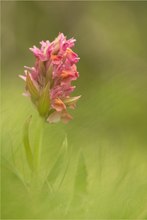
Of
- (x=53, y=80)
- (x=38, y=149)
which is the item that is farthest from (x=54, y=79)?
(x=38, y=149)

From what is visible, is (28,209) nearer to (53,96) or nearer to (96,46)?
(53,96)

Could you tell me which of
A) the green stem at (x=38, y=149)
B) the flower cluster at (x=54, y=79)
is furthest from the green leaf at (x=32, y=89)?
the green stem at (x=38, y=149)

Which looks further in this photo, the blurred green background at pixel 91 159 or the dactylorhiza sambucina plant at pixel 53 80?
the dactylorhiza sambucina plant at pixel 53 80

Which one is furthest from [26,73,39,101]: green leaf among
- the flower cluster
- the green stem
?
the green stem

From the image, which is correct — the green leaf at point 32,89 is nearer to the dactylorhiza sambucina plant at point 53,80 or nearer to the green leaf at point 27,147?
the dactylorhiza sambucina plant at point 53,80

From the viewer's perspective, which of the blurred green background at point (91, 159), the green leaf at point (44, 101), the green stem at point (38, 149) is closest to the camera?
the blurred green background at point (91, 159)

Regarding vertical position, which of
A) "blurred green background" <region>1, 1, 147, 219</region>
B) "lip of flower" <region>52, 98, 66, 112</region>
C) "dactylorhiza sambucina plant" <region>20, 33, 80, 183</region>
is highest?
"dactylorhiza sambucina plant" <region>20, 33, 80, 183</region>

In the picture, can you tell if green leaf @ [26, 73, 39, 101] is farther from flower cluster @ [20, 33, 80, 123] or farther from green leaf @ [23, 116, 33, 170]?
green leaf @ [23, 116, 33, 170]

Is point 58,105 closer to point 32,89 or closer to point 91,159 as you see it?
point 32,89
